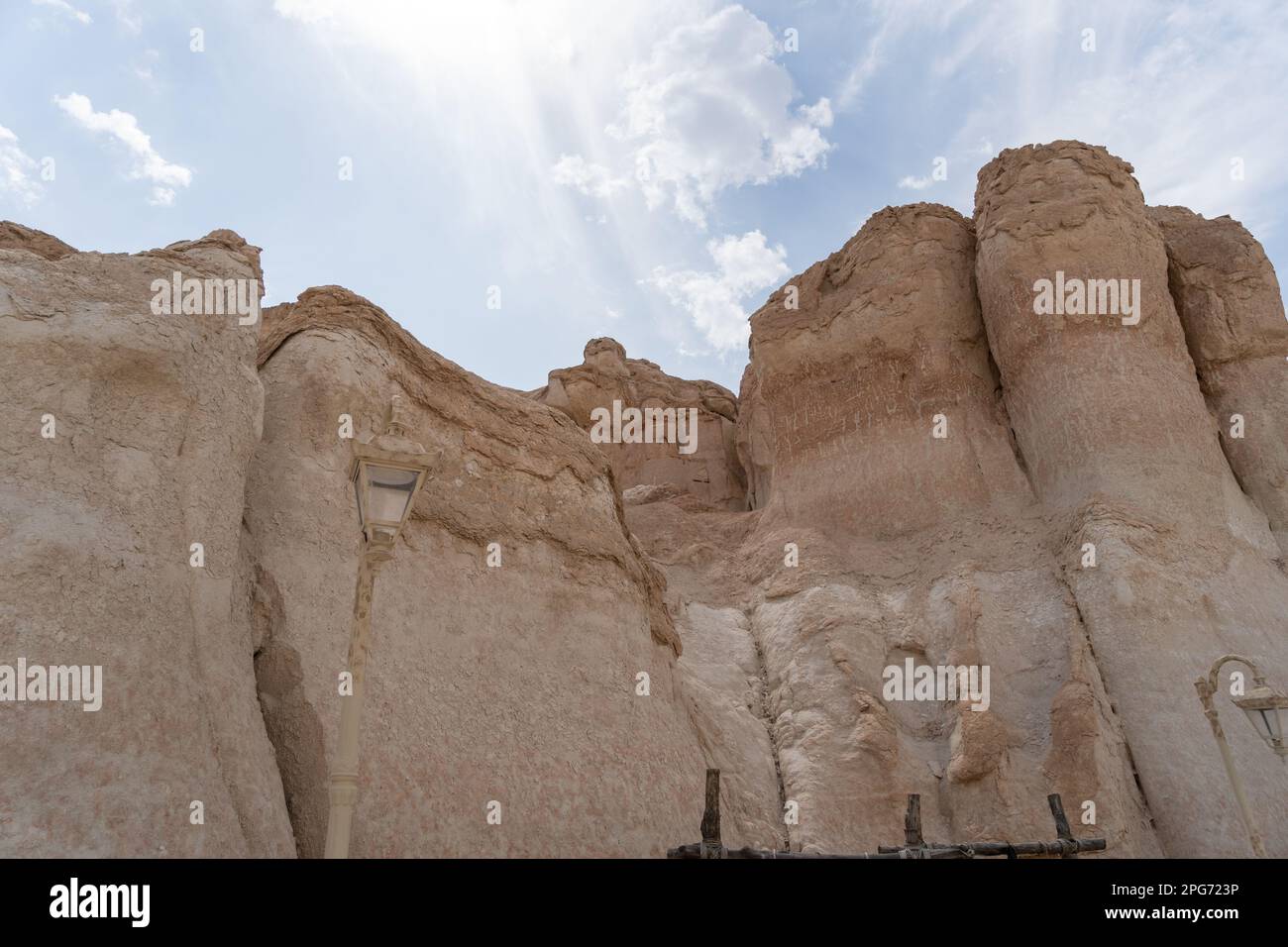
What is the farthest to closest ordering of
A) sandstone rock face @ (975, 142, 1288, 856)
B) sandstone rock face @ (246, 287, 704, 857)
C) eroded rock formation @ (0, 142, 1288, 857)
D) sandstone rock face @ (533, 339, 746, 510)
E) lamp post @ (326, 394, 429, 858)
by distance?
1. sandstone rock face @ (533, 339, 746, 510)
2. sandstone rock face @ (975, 142, 1288, 856)
3. sandstone rock face @ (246, 287, 704, 857)
4. eroded rock formation @ (0, 142, 1288, 857)
5. lamp post @ (326, 394, 429, 858)

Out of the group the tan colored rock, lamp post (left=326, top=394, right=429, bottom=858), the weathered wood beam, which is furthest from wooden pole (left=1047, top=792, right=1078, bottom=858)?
the tan colored rock

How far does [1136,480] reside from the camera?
19.7 m

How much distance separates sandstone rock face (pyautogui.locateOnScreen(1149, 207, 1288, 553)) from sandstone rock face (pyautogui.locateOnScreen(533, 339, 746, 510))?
1345 centimetres

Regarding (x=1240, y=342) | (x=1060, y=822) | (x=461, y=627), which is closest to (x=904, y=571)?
(x=1240, y=342)

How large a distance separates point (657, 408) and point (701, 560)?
367 inches

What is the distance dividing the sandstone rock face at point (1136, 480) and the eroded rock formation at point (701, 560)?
0.26 ft

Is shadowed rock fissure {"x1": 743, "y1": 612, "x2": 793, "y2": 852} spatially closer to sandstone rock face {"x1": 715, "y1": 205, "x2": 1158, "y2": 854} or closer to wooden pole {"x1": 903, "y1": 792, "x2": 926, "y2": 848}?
sandstone rock face {"x1": 715, "y1": 205, "x2": 1158, "y2": 854}

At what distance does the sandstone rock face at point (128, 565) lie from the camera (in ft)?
22.2

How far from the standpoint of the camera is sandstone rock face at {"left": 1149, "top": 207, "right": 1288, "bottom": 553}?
21.4m

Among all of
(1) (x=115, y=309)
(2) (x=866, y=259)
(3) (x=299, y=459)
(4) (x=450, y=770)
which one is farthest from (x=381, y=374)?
(2) (x=866, y=259)

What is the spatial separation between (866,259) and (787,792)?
1422cm

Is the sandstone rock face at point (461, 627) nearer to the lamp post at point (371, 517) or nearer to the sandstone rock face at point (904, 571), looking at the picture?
the lamp post at point (371, 517)

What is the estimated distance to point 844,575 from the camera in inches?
853

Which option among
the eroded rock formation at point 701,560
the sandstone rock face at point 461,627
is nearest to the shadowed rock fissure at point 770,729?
the eroded rock formation at point 701,560
